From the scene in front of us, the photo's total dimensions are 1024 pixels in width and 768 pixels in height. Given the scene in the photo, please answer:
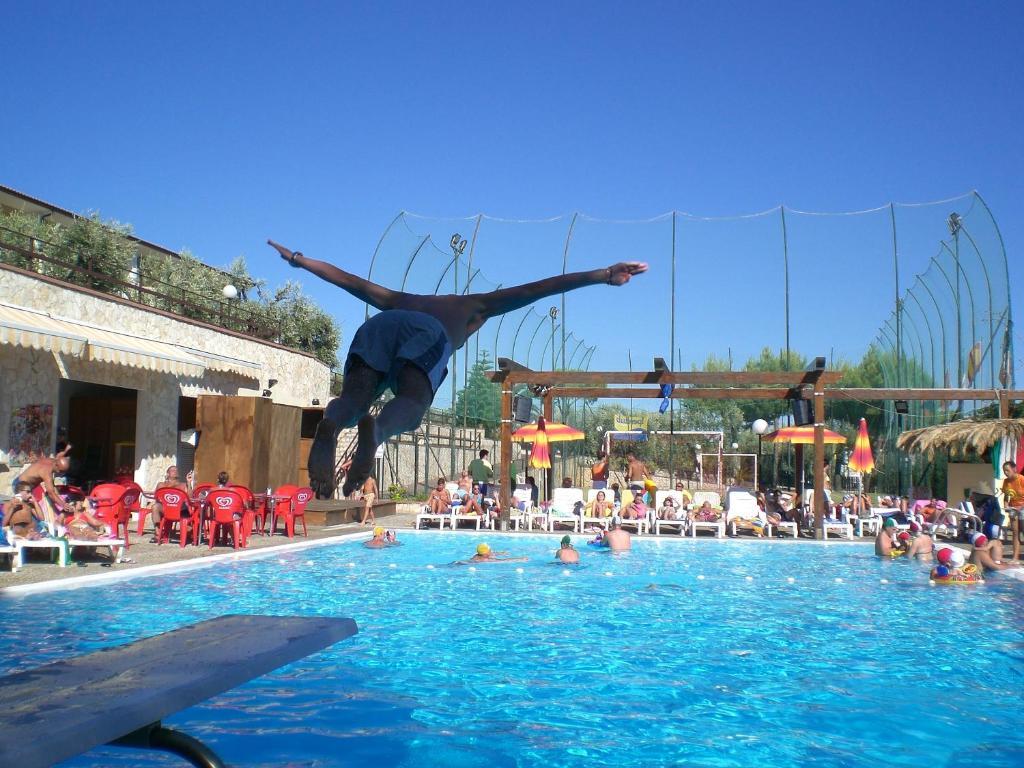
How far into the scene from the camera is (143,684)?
2156mm

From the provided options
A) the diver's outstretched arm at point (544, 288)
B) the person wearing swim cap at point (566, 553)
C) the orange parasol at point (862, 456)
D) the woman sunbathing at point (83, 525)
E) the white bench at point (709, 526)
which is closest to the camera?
the diver's outstretched arm at point (544, 288)

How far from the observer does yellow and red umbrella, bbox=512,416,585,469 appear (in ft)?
55.5

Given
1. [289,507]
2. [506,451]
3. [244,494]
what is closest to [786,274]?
[506,451]

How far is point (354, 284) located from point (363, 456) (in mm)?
1073

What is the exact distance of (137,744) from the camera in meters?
2.28

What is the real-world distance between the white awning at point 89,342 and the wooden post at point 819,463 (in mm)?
10970

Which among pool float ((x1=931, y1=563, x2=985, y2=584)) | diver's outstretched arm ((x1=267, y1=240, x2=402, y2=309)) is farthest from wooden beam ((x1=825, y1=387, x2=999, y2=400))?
diver's outstretched arm ((x1=267, y1=240, x2=402, y2=309))

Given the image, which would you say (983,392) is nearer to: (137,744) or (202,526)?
(202,526)

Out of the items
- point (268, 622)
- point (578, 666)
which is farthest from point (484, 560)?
point (268, 622)

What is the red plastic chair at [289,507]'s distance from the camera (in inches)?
535

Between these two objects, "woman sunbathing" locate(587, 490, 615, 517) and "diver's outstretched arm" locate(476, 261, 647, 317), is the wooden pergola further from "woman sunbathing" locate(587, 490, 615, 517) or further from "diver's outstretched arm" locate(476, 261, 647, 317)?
"diver's outstretched arm" locate(476, 261, 647, 317)

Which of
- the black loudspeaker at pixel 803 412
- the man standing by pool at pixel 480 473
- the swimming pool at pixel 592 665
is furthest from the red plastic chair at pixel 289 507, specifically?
the black loudspeaker at pixel 803 412

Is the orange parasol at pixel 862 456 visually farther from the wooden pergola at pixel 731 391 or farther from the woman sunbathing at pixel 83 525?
the woman sunbathing at pixel 83 525

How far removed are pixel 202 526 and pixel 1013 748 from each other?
10.3 m
